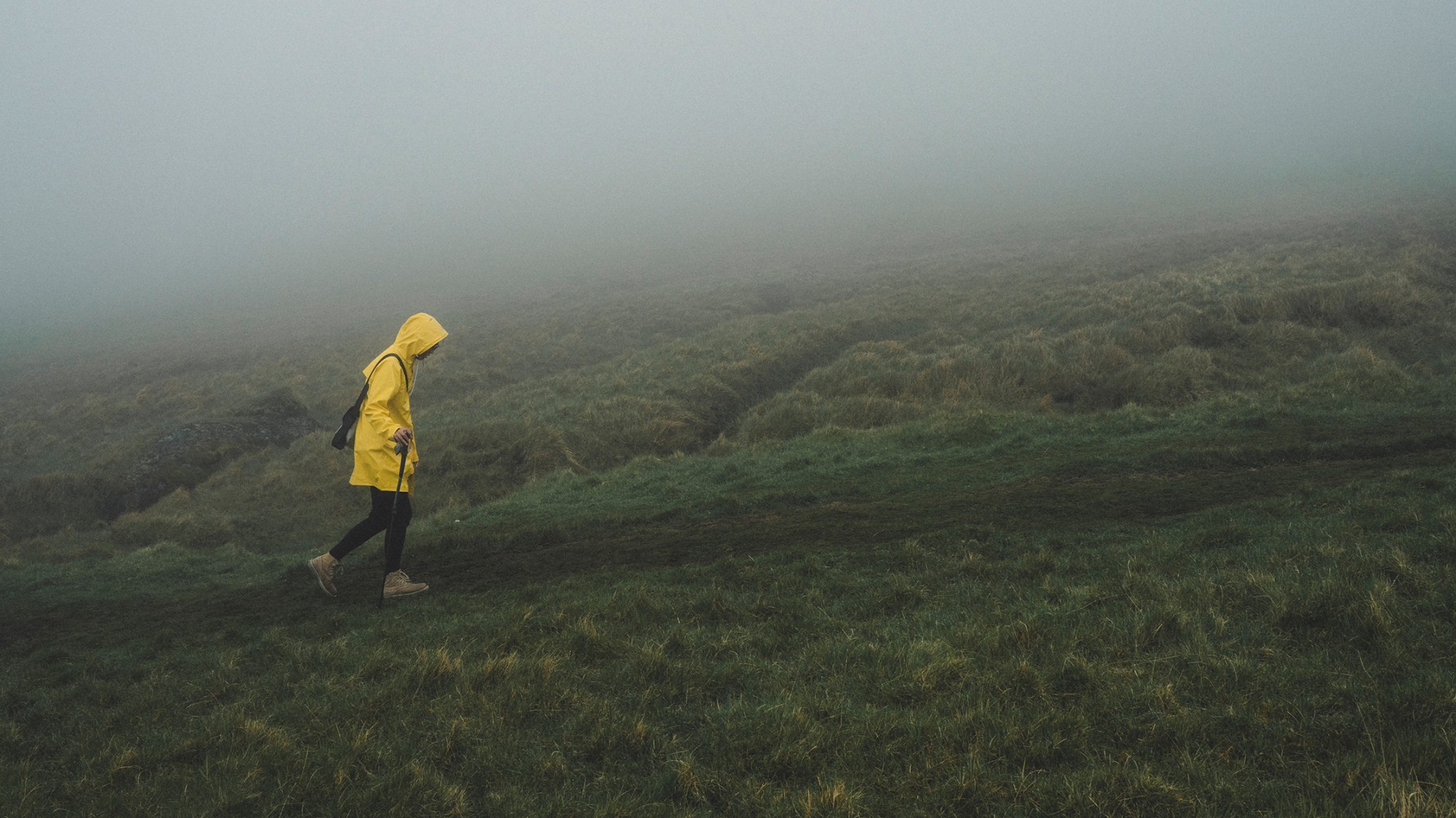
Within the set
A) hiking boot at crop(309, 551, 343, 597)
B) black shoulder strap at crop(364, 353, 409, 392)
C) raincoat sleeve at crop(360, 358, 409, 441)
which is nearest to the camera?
raincoat sleeve at crop(360, 358, 409, 441)

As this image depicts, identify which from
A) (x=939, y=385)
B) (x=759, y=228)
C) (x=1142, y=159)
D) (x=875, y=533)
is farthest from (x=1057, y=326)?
(x=1142, y=159)

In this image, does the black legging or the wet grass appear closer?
the wet grass

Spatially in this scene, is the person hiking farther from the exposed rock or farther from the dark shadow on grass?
the exposed rock

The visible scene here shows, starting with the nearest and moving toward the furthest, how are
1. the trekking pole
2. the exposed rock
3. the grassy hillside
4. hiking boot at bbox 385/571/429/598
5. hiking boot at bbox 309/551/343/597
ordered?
1. the grassy hillside
2. the trekking pole
3. hiking boot at bbox 385/571/429/598
4. hiking boot at bbox 309/551/343/597
5. the exposed rock

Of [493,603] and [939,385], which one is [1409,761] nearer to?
[493,603]

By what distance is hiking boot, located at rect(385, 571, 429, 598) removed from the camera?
27.9 feet

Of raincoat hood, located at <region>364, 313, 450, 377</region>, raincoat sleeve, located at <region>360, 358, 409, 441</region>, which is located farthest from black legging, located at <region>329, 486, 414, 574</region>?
raincoat hood, located at <region>364, 313, 450, 377</region>

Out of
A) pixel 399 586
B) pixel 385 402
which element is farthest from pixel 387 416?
pixel 399 586

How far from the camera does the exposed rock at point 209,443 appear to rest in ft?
69.5

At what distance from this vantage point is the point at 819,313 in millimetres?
37156

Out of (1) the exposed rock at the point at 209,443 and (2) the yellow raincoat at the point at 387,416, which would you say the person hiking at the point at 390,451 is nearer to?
(2) the yellow raincoat at the point at 387,416

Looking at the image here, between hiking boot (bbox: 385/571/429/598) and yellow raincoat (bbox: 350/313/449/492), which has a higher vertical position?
yellow raincoat (bbox: 350/313/449/492)

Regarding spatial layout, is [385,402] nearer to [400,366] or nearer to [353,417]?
[400,366]

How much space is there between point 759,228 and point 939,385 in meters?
73.8
